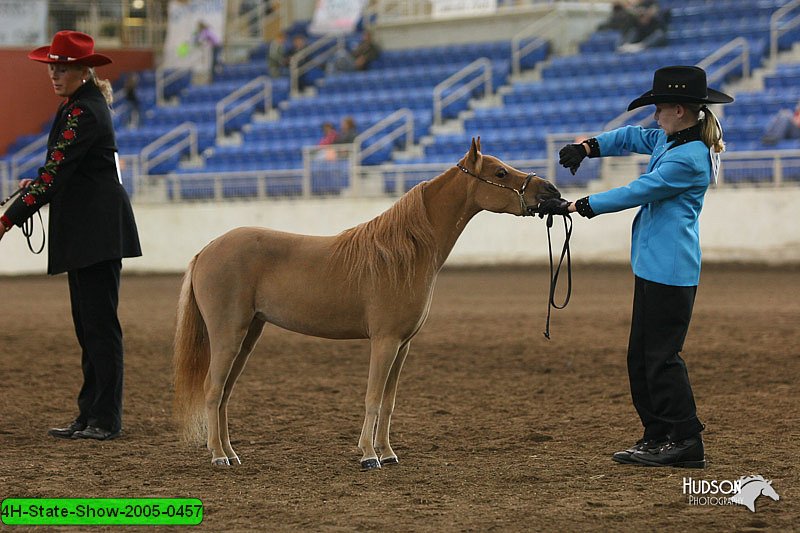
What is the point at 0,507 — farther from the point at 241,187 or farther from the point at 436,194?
the point at 241,187

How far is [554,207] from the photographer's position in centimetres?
513

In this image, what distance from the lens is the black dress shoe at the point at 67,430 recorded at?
6172 millimetres

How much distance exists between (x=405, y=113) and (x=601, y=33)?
464cm


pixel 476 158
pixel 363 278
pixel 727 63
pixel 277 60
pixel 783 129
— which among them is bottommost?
pixel 363 278

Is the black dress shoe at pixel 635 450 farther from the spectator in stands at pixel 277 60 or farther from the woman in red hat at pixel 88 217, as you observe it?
the spectator in stands at pixel 277 60

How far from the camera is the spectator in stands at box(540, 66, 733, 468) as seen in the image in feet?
17.0

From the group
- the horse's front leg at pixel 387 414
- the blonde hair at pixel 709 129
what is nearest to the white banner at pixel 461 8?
the blonde hair at pixel 709 129

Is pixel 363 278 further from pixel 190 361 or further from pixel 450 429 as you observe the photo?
pixel 450 429

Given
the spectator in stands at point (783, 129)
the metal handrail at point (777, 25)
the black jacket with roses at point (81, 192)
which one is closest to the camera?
the black jacket with roses at point (81, 192)

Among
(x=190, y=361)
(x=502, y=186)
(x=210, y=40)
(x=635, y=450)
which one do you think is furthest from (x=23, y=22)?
(x=635, y=450)

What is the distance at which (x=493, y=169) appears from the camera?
538 centimetres

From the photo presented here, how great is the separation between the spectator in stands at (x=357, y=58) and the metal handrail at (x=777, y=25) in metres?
8.74

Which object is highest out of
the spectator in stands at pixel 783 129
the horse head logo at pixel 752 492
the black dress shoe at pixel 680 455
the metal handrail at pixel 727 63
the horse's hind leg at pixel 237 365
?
the metal handrail at pixel 727 63

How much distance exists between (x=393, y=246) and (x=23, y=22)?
21.1 metres
